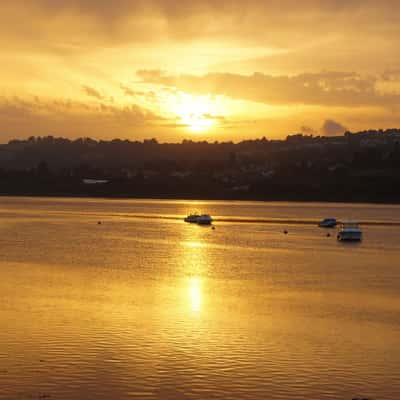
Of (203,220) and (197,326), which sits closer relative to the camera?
(197,326)

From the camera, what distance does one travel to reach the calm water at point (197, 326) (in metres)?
21.7

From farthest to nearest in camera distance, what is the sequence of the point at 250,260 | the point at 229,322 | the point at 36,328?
the point at 250,260 < the point at 229,322 < the point at 36,328

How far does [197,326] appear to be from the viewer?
30.4 metres

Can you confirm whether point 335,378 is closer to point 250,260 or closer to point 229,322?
point 229,322

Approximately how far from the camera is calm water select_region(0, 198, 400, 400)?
2173 cm

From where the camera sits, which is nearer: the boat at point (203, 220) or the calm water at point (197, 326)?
the calm water at point (197, 326)

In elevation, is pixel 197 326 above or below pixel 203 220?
above

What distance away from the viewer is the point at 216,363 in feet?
78.8

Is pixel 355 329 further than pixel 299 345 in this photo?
Yes

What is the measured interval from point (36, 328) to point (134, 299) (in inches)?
376

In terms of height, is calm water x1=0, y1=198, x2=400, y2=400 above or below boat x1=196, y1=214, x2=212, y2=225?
above

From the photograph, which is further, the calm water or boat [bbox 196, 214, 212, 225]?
boat [bbox 196, 214, 212, 225]

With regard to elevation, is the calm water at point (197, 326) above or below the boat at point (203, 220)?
above

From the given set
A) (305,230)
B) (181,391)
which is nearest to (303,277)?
(181,391)
